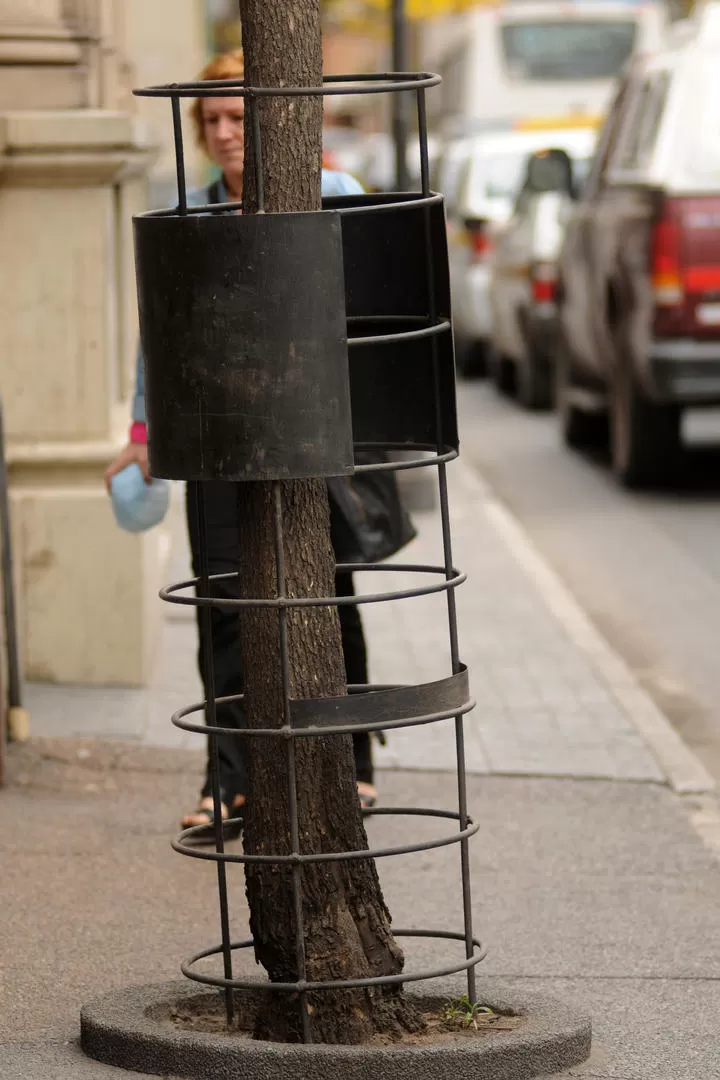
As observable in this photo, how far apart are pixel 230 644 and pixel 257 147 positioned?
2.30 meters

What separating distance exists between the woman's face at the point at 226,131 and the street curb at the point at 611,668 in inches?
86.3

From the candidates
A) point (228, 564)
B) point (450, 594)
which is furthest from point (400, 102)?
point (450, 594)

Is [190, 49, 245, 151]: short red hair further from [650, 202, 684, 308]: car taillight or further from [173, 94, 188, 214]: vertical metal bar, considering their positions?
[650, 202, 684, 308]: car taillight

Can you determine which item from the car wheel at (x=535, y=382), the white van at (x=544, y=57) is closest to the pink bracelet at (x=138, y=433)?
the car wheel at (x=535, y=382)

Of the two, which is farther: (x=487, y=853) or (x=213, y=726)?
(x=487, y=853)

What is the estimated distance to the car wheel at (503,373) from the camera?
19344 millimetres

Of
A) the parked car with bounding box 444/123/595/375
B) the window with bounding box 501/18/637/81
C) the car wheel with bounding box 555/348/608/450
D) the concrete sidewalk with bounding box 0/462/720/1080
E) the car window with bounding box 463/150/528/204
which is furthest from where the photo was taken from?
the window with bounding box 501/18/637/81

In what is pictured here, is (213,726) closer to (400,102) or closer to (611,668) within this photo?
Result: (611,668)

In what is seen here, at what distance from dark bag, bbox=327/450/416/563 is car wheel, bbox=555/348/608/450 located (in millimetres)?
9179

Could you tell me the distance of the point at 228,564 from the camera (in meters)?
5.60

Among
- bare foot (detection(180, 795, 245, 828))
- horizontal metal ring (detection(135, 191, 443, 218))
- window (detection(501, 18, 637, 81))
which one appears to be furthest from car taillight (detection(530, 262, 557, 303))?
window (detection(501, 18, 637, 81))

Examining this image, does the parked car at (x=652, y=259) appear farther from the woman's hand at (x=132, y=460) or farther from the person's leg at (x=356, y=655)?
the woman's hand at (x=132, y=460)

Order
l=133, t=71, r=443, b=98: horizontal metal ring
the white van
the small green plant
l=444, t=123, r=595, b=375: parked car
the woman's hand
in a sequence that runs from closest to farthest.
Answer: l=133, t=71, r=443, b=98: horizontal metal ring, the small green plant, the woman's hand, l=444, t=123, r=595, b=375: parked car, the white van

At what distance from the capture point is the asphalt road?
809 centimetres
